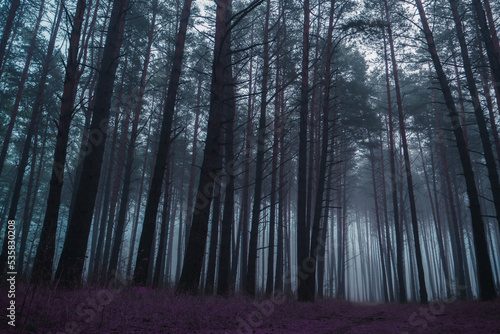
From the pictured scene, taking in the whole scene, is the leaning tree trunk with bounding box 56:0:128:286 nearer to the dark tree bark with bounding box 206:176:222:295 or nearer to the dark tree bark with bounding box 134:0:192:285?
the dark tree bark with bounding box 134:0:192:285

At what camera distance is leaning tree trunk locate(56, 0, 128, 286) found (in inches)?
215

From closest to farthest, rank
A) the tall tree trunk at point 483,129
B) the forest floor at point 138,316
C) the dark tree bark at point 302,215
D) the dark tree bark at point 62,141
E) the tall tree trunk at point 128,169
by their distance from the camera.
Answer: the forest floor at point 138,316 < the dark tree bark at point 62,141 < the dark tree bark at point 302,215 < the tall tree trunk at point 483,129 < the tall tree trunk at point 128,169

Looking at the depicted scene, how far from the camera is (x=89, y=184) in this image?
237 inches

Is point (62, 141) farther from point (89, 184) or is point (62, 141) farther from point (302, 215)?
point (302, 215)

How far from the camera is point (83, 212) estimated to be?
5.89m

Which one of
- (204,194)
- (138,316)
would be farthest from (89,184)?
(138,316)

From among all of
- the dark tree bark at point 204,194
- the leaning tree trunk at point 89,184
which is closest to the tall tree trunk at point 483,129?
the dark tree bark at point 204,194

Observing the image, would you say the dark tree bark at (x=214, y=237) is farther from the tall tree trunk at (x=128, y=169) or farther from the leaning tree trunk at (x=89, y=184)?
the leaning tree trunk at (x=89, y=184)

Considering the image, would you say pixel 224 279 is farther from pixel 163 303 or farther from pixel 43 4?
pixel 43 4

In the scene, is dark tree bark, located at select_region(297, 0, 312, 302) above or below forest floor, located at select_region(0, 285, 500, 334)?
above

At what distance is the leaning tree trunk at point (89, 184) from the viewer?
5.47 metres

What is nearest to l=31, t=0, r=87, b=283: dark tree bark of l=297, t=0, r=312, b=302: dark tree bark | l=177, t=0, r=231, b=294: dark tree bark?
l=177, t=0, r=231, b=294: dark tree bark

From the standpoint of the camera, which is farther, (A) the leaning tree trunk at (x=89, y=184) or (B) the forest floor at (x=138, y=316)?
(A) the leaning tree trunk at (x=89, y=184)

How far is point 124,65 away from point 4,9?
15.1ft
